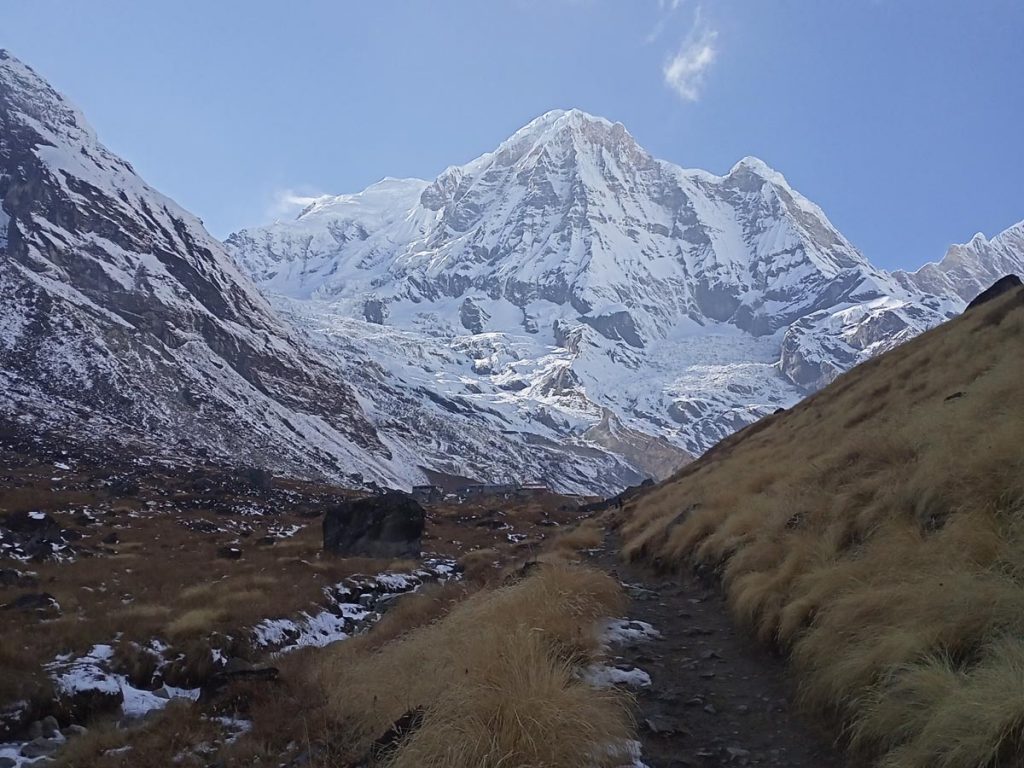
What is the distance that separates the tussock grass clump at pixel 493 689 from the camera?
535cm

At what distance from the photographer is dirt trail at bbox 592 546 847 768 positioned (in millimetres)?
6062

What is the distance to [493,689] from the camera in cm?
591

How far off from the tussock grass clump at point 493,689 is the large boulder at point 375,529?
2199 centimetres

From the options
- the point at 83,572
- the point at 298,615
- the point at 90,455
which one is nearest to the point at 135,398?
the point at 90,455

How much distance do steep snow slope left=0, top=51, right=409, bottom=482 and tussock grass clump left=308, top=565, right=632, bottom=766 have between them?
10788 centimetres

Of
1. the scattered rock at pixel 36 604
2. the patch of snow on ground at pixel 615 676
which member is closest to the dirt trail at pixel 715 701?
the patch of snow on ground at pixel 615 676

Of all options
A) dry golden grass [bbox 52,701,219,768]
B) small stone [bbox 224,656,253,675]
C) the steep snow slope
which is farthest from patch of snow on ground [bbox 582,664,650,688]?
the steep snow slope

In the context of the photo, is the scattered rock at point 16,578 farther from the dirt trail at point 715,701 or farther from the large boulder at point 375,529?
the dirt trail at point 715,701

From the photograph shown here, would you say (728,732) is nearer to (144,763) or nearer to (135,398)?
(144,763)

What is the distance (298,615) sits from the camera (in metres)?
17.4

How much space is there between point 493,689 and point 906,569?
15.0 feet

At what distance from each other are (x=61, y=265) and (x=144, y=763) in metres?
175

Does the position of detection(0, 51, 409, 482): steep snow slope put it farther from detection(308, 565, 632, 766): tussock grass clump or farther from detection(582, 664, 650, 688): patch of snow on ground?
detection(582, 664, 650, 688): patch of snow on ground

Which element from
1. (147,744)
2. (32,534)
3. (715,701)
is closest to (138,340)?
(32,534)
